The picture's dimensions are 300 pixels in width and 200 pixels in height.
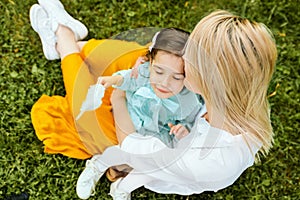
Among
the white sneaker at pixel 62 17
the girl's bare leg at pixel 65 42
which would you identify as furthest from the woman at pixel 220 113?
the white sneaker at pixel 62 17

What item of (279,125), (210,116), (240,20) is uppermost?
(240,20)

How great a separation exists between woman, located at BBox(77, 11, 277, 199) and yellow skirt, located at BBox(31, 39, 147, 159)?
0.22 meters

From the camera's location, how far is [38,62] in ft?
8.33

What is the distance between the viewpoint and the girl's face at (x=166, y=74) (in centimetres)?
185

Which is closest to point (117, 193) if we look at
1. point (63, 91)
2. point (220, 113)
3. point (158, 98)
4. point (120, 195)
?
point (120, 195)

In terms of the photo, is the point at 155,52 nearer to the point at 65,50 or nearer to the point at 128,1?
the point at 65,50

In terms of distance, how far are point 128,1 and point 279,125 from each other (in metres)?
0.96

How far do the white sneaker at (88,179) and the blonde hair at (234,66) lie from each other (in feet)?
2.43

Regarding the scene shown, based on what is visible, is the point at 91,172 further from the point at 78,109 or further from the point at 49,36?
the point at 49,36

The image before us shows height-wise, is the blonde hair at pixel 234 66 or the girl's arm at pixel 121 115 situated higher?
the blonde hair at pixel 234 66

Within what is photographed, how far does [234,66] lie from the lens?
159 centimetres

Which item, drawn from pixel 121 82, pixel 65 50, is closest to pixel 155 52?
pixel 121 82

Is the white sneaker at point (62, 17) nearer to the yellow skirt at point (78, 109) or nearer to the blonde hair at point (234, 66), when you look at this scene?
the yellow skirt at point (78, 109)

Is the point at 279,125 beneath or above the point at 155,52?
beneath
